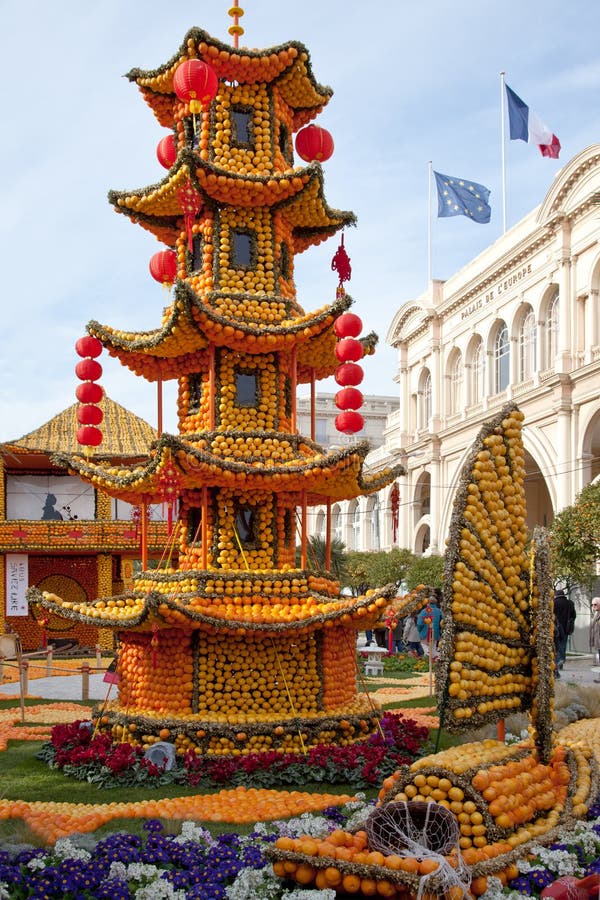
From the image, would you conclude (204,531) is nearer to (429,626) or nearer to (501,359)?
(429,626)

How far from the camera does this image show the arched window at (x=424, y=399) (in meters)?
54.8

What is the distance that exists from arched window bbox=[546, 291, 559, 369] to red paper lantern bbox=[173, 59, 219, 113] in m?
29.0

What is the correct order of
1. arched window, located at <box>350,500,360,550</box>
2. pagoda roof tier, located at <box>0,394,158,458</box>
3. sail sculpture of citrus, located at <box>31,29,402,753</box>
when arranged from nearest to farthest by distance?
sail sculpture of citrus, located at <box>31,29,402,753</box> < pagoda roof tier, located at <box>0,394,158,458</box> < arched window, located at <box>350,500,360,550</box>

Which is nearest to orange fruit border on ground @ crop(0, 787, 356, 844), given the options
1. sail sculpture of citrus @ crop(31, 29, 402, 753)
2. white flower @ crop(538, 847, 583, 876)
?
sail sculpture of citrus @ crop(31, 29, 402, 753)

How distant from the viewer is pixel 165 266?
16.0 m

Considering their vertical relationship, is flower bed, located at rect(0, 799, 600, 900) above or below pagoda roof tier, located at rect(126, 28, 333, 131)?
below

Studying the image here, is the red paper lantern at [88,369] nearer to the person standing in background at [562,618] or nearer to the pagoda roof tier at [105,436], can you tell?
the person standing in background at [562,618]

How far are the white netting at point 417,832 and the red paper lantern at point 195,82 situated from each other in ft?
34.2

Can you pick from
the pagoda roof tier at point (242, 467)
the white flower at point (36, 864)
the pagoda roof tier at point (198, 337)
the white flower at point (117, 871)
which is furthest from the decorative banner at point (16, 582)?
the white flower at point (117, 871)

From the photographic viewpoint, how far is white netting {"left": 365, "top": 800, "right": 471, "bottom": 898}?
7.04m

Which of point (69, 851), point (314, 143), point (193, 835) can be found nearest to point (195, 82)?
point (314, 143)

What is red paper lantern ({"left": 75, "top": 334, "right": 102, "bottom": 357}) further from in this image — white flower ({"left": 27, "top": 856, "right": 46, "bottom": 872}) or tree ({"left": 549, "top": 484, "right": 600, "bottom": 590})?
tree ({"left": 549, "top": 484, "right": 600, "bottom": 590})

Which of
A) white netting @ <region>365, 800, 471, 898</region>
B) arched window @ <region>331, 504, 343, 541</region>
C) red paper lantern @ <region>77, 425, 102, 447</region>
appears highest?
red paper lantern @ <region>77, 425, 102, 447</region>

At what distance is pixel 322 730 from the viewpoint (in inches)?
505
